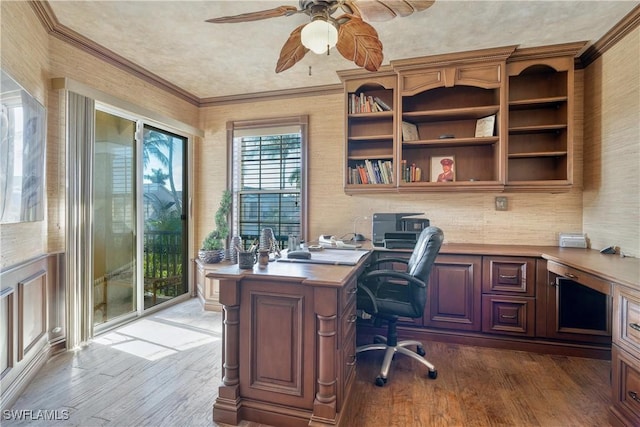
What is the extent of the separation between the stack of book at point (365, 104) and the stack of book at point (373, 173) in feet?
1.75

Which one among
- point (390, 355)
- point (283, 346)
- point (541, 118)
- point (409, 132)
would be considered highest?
point (541, 118)

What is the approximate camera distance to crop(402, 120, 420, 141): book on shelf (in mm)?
3119

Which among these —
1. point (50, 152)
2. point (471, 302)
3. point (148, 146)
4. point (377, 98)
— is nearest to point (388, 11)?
point (377, 98)

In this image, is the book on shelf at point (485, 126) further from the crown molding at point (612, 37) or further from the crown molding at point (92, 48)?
the crown molding at point (92, 48)

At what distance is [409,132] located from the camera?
10.4ft

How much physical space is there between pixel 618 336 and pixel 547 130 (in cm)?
205

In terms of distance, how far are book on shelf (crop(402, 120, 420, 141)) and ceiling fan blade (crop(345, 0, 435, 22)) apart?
1.37 metres

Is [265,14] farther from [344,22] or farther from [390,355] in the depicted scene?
[390,355]

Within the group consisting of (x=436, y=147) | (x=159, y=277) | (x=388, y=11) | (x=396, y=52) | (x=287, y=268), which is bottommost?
(x=159, y=277)

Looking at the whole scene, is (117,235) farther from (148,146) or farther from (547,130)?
(547,130)

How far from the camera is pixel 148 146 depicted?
3.45m

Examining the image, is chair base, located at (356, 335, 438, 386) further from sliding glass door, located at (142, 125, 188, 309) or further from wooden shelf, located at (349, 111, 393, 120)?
sliding glass door, located at (142, 125, 188, 309)

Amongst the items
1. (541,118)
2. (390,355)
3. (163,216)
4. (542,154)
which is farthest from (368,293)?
(163,216)

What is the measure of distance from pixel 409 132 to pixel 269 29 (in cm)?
162
